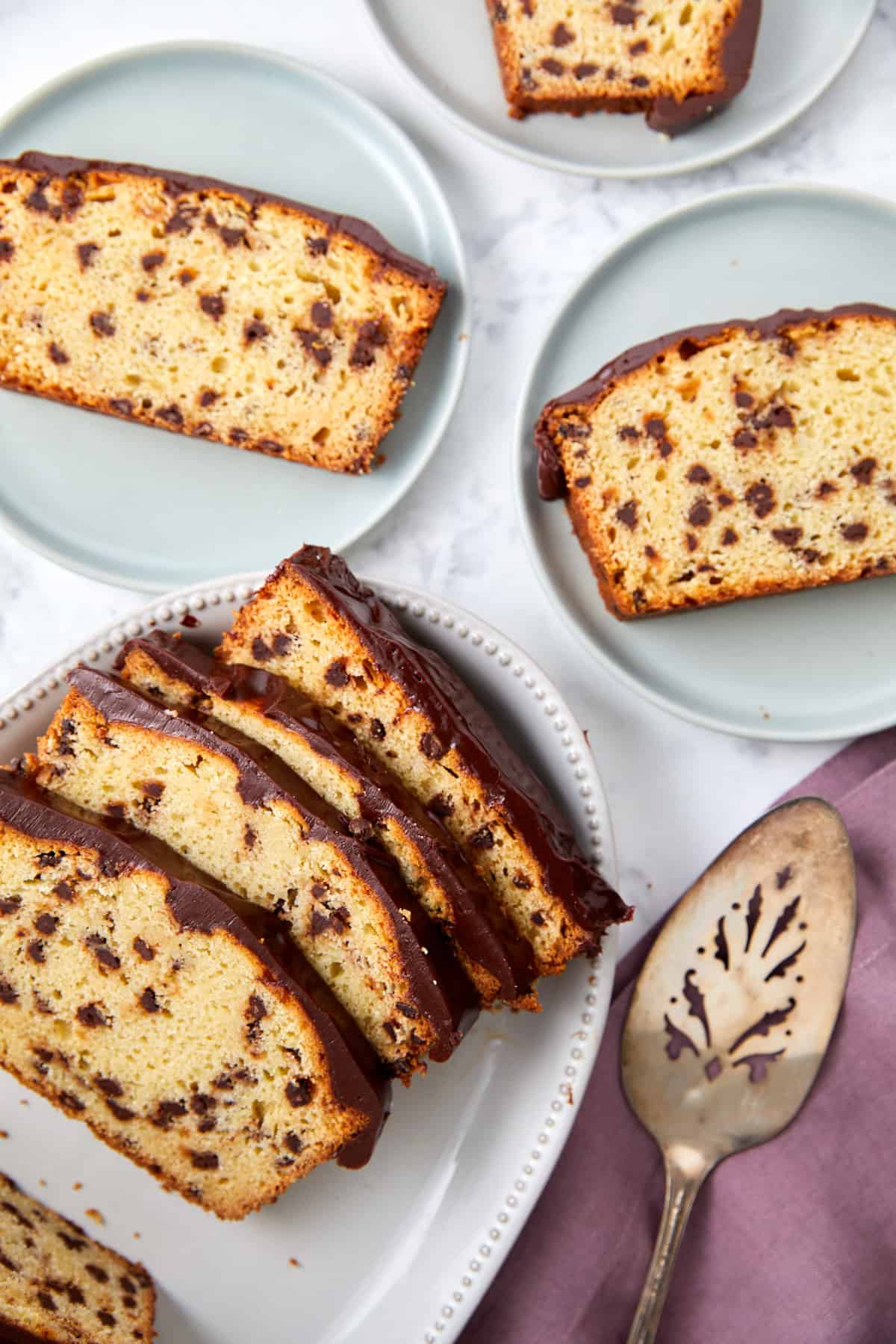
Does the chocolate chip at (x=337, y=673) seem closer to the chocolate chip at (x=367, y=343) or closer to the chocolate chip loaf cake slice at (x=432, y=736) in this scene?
the chocolate chip loaf cake slice at (x=432, y=736)

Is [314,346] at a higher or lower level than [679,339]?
lower

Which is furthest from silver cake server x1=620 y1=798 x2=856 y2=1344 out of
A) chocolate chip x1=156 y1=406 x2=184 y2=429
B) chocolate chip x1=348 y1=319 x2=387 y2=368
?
chocolate chip x1=156 y1=406 x2=184 y2=429

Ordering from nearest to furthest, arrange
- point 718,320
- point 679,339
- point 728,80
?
point 679,339
point 728,80
point 718,320

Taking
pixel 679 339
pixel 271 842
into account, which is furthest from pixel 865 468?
pixel 271 842

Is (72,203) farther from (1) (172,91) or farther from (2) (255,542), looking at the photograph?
(2) (255,542)

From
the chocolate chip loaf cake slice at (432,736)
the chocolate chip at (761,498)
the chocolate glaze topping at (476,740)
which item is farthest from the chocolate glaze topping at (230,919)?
the chocolate chip at (761,498)

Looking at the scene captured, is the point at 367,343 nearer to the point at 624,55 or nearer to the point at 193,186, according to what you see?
the point at 193,186
